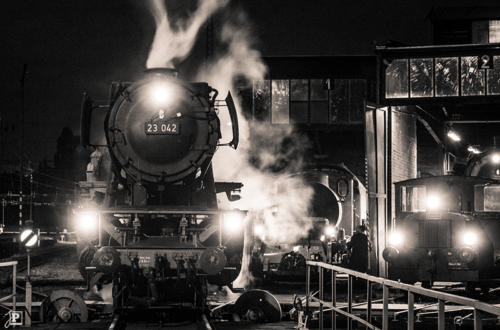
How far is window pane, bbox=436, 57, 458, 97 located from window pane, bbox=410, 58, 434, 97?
231 millimetres

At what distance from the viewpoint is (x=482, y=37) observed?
37.9 metres

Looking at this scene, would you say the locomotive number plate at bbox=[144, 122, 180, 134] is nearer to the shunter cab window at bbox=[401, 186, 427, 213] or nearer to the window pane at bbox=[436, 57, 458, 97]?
the shunter cab window at bbox=[401, 186, 427, 213]

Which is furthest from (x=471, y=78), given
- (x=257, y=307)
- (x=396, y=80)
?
(x=257, y=307)

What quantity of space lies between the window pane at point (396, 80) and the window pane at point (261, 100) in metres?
12.9

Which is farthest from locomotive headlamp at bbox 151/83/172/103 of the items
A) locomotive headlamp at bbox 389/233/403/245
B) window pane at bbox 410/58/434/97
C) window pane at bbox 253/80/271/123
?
window pane at bbox 253/80/271/123

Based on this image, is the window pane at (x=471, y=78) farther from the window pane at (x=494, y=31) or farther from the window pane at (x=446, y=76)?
Answer: the window pane at (x=494, y=31)

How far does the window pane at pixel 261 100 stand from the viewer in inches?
1285

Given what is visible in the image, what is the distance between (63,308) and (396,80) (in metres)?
12.7

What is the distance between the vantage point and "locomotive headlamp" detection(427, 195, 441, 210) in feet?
53.0

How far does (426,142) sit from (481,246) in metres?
19.3

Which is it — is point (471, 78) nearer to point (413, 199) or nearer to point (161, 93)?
point (413, 199)

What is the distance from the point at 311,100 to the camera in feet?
109

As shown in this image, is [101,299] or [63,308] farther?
[101,299]

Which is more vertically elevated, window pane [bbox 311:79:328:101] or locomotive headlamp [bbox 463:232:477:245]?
window pane [bbox 311:79:328:101]
